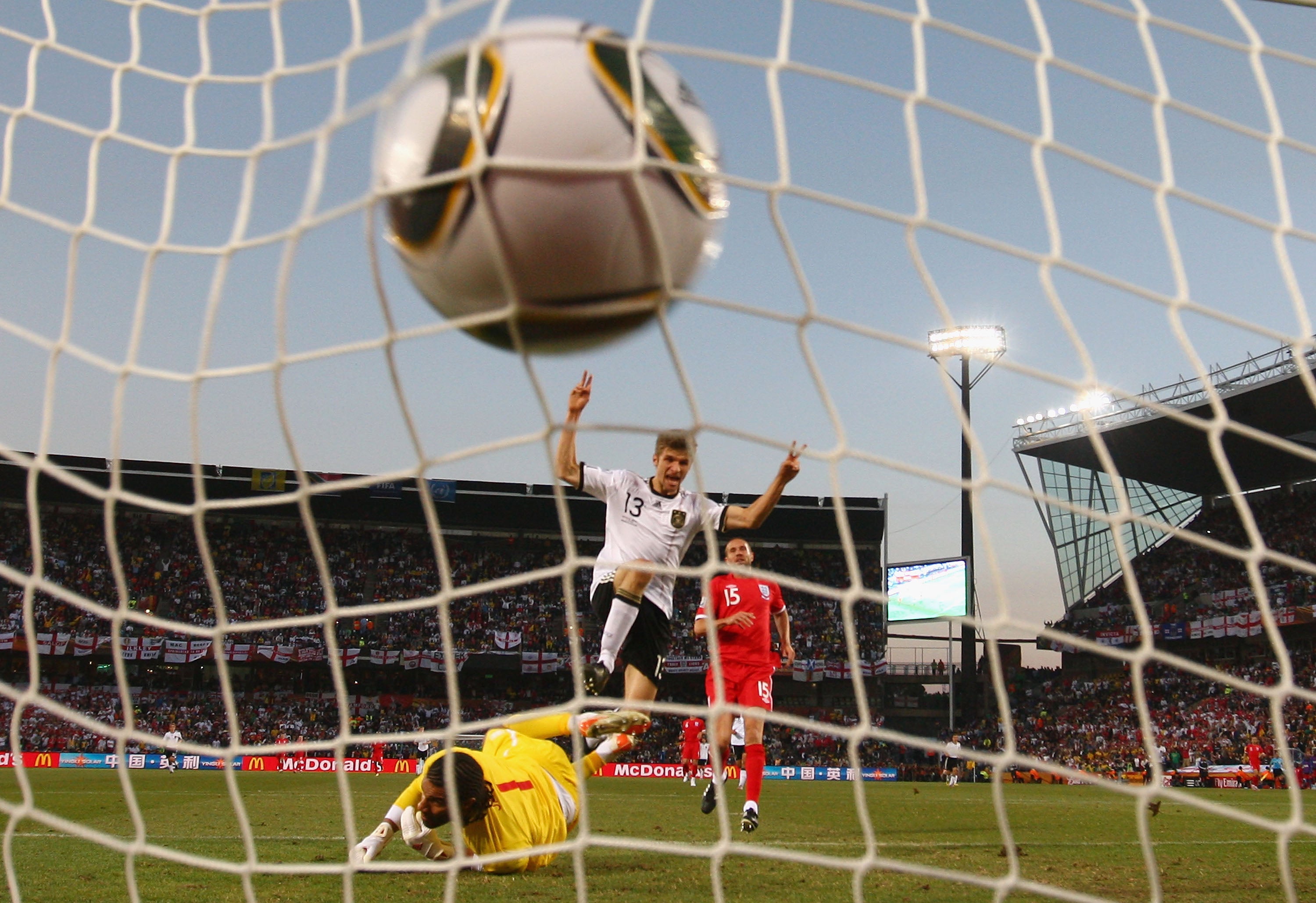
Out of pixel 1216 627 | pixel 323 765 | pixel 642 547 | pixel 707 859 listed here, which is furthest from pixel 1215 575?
pixel 642 547

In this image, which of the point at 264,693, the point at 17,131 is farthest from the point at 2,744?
the point at 17,131

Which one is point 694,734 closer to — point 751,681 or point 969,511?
point 969,511

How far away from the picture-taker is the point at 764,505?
4305 mm

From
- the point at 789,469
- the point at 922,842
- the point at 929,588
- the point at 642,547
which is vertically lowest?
the point at 922,842

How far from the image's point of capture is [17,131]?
3.35 metres

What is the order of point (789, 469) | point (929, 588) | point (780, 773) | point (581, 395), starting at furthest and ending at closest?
point (929, 588) < point (780, 773) < point (789, 469) < point (581, 395)

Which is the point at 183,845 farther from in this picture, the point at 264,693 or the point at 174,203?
the point at 264,693

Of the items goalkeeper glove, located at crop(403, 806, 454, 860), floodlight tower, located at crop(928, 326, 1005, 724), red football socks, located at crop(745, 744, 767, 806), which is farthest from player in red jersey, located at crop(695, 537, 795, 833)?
floodlight tower, located at crop(928, 326, 1005, 724)

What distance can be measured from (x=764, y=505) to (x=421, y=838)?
1881 millimetres

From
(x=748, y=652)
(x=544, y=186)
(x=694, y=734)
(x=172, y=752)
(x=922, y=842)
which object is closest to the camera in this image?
(x=544, y=186)

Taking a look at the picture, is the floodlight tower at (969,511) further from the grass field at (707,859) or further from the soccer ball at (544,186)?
the soccer ball at (544,186)

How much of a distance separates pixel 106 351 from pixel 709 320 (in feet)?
5.35

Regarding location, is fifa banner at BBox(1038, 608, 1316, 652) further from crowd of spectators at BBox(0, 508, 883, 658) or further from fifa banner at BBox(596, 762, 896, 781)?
crowd of spectators at BBox(0, 508, 883, 658)

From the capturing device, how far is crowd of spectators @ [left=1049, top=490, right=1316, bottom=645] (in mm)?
26234
